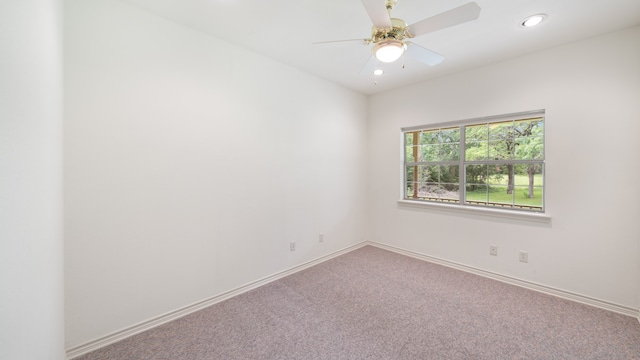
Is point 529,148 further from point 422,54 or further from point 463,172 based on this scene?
point 422,54

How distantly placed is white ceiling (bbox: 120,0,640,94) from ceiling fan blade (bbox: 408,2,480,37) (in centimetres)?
34

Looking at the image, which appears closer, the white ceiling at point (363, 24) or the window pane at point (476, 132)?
the white ceiling at point (363, 24)

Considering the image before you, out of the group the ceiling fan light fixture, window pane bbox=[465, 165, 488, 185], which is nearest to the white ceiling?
the ceiling fan light fixture

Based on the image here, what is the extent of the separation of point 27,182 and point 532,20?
11.0 feet

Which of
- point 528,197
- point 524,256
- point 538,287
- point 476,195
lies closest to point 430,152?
point 476,195

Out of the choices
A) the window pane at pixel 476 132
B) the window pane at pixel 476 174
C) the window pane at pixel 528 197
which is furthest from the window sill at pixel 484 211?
the window pane at pixel 476 132

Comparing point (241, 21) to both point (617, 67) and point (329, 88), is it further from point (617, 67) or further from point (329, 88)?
point (617, 67)

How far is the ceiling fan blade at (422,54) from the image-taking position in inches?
74.3

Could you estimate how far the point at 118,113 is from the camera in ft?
6.12

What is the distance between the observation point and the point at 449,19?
155 centimetres

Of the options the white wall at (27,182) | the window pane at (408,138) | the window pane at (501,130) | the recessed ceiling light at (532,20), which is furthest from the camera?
the window pane at (408,138)

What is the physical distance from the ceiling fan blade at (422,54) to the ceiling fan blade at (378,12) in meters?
0.35

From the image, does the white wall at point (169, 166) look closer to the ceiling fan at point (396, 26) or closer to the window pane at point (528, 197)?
the ceiling fan at point (396, 26)

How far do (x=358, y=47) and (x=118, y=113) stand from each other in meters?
2.24
